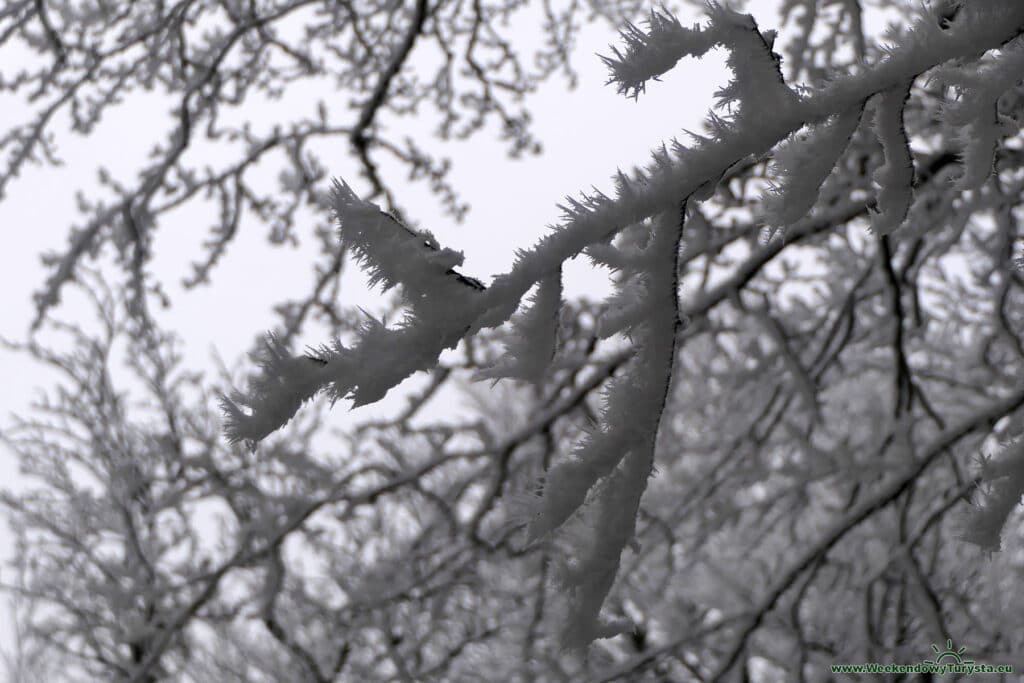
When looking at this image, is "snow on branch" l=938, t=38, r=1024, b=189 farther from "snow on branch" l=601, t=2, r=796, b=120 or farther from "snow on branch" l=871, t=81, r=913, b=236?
"snow on branch" l=601, t=2, r=796, b=120

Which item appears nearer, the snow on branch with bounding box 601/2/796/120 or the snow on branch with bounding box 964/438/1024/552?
the snow on branch with bounding box 601/2/796/120

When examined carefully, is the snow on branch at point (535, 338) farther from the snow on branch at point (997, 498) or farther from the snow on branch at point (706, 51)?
the snow on branch at point (997, 498)

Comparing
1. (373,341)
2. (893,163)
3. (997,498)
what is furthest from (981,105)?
(373,341)

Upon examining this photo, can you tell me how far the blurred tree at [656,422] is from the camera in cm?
80

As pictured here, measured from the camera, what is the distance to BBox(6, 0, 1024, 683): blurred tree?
0.80 metres

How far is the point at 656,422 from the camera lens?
88 cm

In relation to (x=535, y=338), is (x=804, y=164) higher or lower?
higher

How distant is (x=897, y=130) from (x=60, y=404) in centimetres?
559

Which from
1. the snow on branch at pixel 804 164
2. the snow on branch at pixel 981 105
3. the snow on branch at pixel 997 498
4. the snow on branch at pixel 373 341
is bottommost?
the snow on branch at pixel 997 498

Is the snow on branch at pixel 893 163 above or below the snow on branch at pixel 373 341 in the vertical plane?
above

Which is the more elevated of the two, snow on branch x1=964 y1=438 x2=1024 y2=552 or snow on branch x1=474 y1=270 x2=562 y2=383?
snow on branch x1=474 y1=270 x2=562 y2=383

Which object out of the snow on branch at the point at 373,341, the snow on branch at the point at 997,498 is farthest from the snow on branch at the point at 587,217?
the snow on branch at the point at 997,498

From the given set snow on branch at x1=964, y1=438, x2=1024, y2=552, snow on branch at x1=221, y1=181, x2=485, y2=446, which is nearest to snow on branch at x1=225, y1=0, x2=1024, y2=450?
snow on branch at x1=221, y1=181, x2=485, y2=446

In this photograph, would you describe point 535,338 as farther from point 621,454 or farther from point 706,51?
point 706,51
